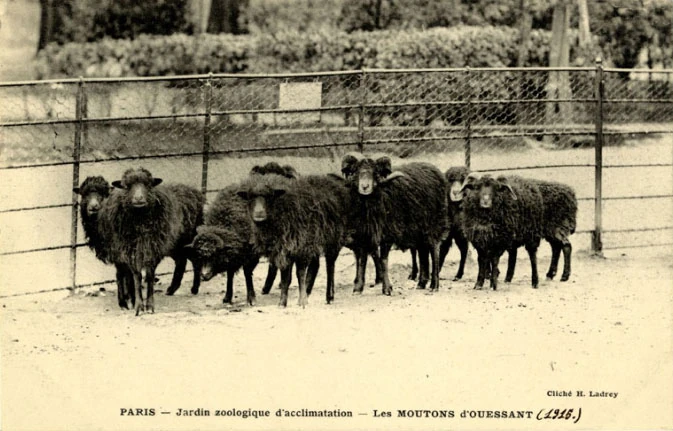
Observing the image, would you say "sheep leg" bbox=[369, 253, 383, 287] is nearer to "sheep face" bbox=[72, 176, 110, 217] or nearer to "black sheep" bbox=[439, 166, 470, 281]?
"black sheep" bbox=[439, 166, 470, 281]

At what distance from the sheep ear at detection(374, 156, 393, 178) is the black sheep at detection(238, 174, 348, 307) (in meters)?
0.74

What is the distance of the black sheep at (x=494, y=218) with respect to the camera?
1208 cm

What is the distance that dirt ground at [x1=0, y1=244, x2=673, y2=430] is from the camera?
9.39m

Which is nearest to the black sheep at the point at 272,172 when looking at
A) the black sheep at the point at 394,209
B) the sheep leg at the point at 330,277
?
the sheep leg at the point at 330,277

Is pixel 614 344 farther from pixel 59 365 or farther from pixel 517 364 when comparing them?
pixel 59 365

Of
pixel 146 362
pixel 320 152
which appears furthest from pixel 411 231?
pixel 320 152

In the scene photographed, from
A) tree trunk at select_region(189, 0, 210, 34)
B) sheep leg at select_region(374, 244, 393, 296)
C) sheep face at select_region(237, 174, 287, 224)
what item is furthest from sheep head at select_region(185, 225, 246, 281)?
tree trunk at select_region(189, 0, 210, 34)

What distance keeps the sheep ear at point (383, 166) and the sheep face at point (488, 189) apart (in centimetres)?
98

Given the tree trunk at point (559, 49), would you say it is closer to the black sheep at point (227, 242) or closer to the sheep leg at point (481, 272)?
the sheep leg at point (481, 272)

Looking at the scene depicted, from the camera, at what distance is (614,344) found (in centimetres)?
1033

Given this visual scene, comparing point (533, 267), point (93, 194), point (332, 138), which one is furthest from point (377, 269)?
point (332, 138)

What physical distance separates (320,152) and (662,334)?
940 centimetres

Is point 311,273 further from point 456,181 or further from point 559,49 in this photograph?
point 559,49

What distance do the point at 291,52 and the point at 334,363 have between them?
12668 mm
